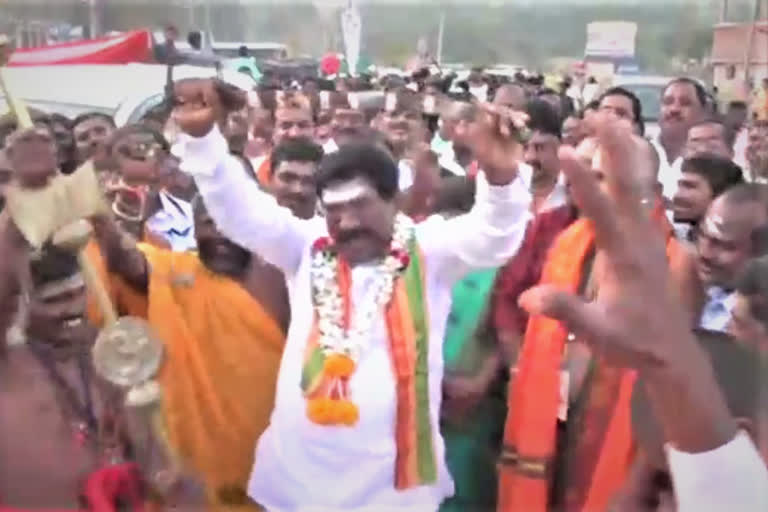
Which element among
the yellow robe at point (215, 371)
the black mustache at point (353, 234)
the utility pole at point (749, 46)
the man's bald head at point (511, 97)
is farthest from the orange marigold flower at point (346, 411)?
the utility pole at point (749, 46)

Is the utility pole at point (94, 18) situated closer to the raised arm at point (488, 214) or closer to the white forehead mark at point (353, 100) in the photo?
the white forehead mark at point (353, 100)

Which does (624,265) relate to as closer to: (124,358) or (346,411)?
(346,411)

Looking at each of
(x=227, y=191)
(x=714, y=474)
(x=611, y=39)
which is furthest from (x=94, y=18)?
(x=714, y=474)

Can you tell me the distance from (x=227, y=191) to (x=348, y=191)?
198mm

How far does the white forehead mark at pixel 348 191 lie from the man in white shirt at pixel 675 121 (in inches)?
18.7

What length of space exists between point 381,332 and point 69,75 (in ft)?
2.19

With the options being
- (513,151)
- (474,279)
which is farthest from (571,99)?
(474,279)

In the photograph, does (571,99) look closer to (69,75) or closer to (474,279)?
(474,279)

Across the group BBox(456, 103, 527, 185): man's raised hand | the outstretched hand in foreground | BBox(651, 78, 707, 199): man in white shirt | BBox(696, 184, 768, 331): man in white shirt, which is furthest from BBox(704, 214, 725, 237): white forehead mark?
the outstretched hand in foreground

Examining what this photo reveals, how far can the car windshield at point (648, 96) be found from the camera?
1.80 m

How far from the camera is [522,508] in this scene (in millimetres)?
1922

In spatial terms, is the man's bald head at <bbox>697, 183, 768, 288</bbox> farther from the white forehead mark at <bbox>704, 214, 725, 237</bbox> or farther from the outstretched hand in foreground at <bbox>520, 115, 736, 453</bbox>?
the outstretched hand in foreground at <bbox>520, 115, 736, 453</bbox>

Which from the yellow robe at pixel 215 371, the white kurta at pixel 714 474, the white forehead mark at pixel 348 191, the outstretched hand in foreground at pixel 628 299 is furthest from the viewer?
the yellow robe at pixel 215 371

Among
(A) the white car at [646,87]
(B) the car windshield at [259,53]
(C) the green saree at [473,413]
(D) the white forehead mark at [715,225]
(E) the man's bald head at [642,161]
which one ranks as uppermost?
(B) the car windshield at [259,53]
